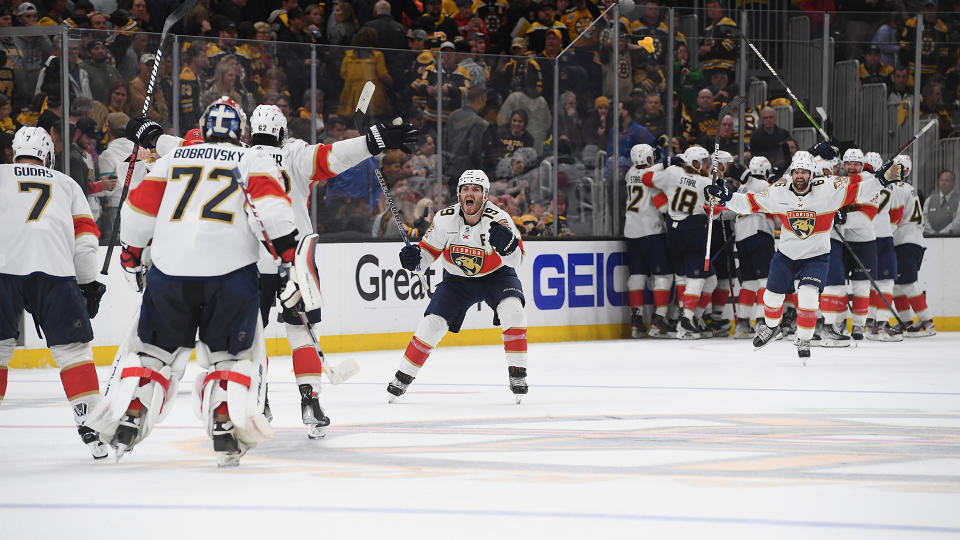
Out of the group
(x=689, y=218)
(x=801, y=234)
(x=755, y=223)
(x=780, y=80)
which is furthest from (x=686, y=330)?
(x=801, y=234)

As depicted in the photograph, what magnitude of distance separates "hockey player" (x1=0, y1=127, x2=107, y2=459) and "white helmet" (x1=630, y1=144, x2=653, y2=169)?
7.64m

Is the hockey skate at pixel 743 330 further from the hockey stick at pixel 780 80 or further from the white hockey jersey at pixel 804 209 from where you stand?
the white hockey jersey at pixel 804 209

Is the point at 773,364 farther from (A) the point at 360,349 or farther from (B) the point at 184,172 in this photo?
(B) the point at 184,172

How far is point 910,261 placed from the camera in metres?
12.6

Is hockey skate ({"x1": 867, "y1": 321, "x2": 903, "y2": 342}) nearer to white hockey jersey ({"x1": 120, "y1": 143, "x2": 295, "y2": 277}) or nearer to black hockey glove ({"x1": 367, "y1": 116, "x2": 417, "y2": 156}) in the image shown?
black hockey glove ({"x1": 367, "y1": 116, "x2": 417, "y2": 156})

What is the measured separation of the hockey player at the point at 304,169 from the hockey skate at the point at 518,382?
1606mm

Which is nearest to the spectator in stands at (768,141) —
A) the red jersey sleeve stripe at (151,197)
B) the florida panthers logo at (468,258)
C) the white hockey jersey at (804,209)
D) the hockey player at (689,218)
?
the hockey player at (689,218)

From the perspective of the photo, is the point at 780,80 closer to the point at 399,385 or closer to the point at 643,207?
the point at 643,207

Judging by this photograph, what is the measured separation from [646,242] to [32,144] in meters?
7.85

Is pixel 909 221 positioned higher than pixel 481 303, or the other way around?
pixel 909 221

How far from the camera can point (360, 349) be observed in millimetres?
10938

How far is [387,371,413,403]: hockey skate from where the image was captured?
7250mm

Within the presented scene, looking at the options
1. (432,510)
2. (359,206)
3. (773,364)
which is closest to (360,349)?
(359,206)

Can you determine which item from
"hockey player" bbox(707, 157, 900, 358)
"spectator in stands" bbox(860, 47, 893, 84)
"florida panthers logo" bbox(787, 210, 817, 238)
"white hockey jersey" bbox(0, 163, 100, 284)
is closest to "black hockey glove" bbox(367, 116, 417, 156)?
"white hockey jersey" bbox(0, 163, 100, 284)
